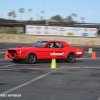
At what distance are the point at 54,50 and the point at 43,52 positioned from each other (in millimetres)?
879

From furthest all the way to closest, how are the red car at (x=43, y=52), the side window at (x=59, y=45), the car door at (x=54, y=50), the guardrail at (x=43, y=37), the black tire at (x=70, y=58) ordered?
the guardrail at (x=43, y=37) < the black tire at (x=70, y=58) < the side window at (x=59, y=45) < the car door at (x=54, y=50) < the red car at (x=43, y=52)

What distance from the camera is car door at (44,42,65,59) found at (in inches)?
750

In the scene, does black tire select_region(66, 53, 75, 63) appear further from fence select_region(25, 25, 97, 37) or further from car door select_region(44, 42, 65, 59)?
fence select_region(25, 25, 97, 37)

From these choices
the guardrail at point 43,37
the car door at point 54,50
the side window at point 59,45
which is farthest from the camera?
the guardrail at point 43,37

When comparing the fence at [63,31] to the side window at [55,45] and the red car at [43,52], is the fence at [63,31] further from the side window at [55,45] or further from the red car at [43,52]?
the side window at [55,45]

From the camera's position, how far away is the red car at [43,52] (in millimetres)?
18172

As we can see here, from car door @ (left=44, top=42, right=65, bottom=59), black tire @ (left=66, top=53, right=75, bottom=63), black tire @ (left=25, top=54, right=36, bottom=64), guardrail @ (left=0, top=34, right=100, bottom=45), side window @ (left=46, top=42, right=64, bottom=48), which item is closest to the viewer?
black tire @ (left=25, top=54, right=36, bottom=64)

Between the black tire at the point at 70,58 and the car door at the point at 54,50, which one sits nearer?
the car door at the point at 54,50

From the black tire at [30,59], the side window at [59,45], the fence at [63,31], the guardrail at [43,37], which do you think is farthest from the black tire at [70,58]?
the fence at [63,31]

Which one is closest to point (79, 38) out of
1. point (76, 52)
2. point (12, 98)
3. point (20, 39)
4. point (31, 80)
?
point (20, 39)

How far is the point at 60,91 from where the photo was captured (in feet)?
31.3

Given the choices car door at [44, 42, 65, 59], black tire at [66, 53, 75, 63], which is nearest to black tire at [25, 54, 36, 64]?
car door at [44, 42, 65, 59]

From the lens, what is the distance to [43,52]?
18844mm

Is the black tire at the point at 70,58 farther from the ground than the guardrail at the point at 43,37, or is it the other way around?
the guardrail at the point at 43,37
